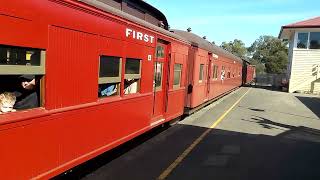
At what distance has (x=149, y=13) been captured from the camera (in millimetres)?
10289

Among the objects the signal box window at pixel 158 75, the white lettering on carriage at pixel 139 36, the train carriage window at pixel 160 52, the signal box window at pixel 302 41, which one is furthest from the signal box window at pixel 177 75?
the signal box window at pixel 302 41

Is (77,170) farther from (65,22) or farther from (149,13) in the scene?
(149,13)

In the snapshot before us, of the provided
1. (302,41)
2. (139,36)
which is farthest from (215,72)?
(302,41)

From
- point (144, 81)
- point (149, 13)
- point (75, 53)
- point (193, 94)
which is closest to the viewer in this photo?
point (75, 53)

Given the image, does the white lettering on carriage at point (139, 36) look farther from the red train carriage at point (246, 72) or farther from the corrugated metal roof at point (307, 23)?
the red train carriage at point (246, 72)

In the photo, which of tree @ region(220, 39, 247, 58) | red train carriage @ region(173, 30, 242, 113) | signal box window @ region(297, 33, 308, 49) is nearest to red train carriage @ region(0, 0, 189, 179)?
red train carriage @ region(173, 30, 242, 113)

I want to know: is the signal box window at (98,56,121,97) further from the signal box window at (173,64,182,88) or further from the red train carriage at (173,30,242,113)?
the red train carriage at (173,30,242,113)

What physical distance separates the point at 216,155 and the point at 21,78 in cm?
545

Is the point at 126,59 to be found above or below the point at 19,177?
above

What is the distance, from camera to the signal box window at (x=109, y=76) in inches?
271

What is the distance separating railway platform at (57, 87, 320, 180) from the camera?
7.75 metres

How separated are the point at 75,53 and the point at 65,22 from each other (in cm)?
54

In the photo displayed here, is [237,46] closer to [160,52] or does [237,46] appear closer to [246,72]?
[246,72]

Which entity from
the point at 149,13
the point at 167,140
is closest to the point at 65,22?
the point at 149,13
